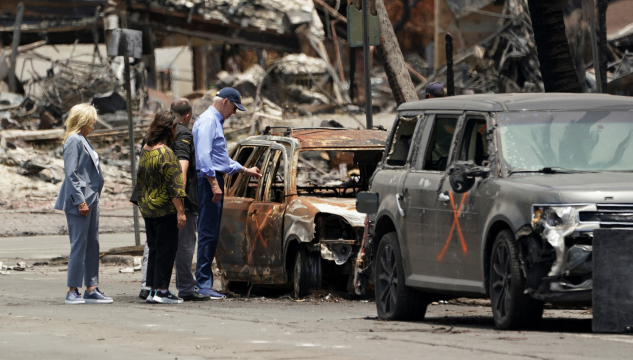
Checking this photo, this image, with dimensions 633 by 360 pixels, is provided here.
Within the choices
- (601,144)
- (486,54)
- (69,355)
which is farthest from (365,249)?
(486,54)

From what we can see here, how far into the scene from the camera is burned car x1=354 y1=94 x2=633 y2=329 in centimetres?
757

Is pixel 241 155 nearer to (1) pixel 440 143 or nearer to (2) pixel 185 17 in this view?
(1) pixel 440 143

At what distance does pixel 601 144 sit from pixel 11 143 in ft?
89.3

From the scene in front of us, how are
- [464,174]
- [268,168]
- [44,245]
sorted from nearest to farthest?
[464,174] < [268,168] < [44,245]

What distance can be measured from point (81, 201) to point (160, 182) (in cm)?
76

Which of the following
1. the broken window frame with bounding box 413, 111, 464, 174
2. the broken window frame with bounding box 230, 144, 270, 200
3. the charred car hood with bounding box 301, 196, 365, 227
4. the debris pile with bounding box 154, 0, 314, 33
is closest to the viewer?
the broken window frame with bounding box 413, 111, 464, 174

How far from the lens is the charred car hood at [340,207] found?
11.0 metres

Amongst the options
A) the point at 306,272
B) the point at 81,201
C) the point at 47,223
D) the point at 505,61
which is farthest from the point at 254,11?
the point at 81,201

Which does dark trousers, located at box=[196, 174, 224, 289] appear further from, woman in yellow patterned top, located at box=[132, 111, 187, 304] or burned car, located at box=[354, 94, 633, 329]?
burned car, located at box=[354, 94, 633, 329]

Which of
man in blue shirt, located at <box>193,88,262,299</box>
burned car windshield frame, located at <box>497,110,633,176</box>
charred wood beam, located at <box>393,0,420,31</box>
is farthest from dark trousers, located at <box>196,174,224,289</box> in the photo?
charred wood beam, located at <box>393,0,420,31</box>

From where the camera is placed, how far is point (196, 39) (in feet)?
129

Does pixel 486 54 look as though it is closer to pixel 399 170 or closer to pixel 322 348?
pixel 399 170

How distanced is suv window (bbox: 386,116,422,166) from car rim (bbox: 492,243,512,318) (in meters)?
1.99

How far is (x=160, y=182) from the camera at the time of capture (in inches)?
441
